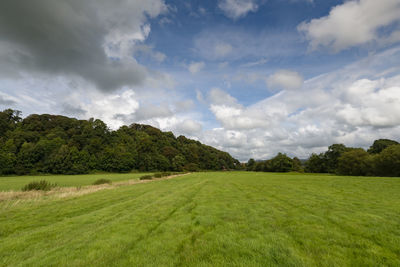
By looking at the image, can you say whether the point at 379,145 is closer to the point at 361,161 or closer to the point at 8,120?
the point at 361,161

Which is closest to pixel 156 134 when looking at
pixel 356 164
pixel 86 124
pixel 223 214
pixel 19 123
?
pixel 86 124

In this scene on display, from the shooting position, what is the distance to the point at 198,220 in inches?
374

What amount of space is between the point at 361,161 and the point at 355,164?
1.98m

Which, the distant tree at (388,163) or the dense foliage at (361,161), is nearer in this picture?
the distant tree at (388,163)

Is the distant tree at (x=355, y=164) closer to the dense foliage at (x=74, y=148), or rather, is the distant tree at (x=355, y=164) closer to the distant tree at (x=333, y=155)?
the distant tree at (x=333, y=155)

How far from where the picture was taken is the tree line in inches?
1962

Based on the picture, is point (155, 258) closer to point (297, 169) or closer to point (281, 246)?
point (281, 246)

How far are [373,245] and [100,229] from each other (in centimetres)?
1111

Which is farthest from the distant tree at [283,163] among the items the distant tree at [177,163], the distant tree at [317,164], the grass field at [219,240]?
the grass field at [219,240]

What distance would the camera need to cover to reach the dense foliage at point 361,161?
49.6 meters

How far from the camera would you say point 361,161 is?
201ft

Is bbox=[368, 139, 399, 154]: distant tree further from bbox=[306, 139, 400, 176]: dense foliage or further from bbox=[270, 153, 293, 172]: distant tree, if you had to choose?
bbox=[270, 153, 293, 172]: distant tree

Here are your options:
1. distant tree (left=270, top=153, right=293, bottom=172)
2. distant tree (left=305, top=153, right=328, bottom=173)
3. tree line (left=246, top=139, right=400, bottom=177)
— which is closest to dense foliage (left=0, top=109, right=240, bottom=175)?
distant tree (left=270, top=153, right=293, bottom=172)

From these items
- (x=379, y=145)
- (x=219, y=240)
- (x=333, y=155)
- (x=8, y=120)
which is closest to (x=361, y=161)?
(x=333, y=155)
